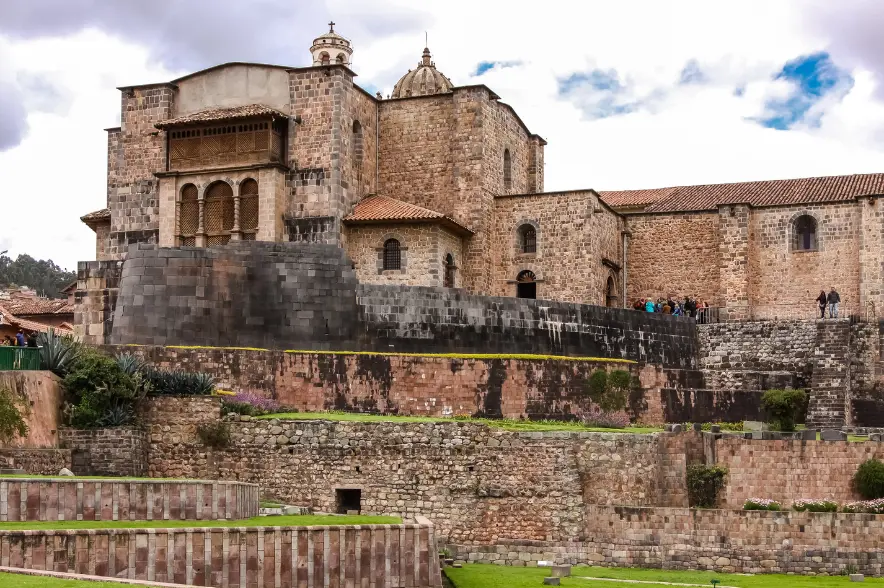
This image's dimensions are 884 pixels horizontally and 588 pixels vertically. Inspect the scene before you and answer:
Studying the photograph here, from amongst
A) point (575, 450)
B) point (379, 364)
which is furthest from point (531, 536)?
point (379, 364)

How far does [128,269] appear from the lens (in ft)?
114

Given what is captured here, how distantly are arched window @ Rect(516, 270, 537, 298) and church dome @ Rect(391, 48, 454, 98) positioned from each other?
588 inches

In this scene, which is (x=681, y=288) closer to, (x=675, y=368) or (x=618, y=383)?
(x=675, y=368)

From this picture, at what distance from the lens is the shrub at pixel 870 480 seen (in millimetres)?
27781

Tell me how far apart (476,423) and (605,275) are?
18.7 meters

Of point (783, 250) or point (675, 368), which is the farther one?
point (783, 250)

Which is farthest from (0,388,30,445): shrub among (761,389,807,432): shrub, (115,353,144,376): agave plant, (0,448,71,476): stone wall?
(761,389,807,432): shrub

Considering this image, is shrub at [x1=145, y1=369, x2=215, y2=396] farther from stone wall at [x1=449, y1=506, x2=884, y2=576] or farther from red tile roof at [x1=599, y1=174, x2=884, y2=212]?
red tile roof at [x1=599, y1=174, x2=884, y2=212]

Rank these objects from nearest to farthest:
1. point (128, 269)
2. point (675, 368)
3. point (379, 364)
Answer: point (379, 364)
point (128, 269)
point (675, 368)

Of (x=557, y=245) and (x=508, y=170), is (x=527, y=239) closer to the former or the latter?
(x=557, y=245)

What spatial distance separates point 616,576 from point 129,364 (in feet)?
34.9

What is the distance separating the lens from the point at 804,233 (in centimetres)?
4500

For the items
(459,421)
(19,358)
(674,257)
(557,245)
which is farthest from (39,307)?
(459,421)

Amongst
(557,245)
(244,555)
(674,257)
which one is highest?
(557,245)
